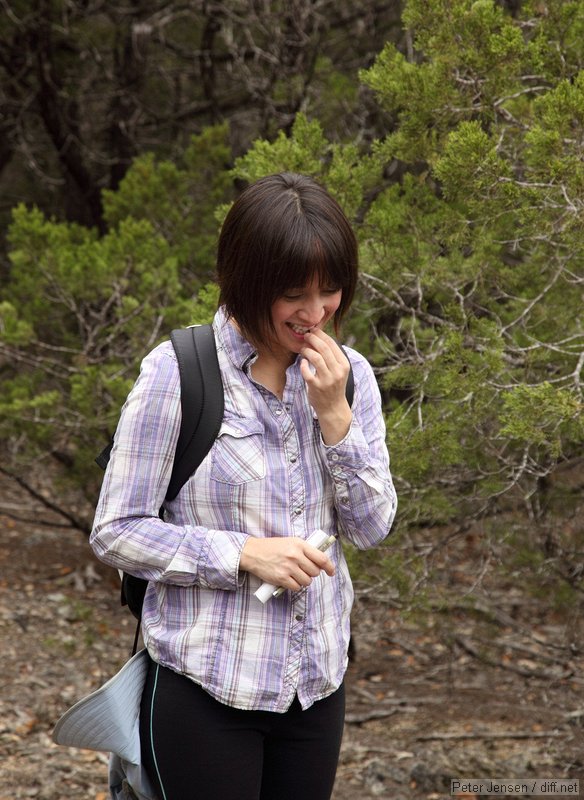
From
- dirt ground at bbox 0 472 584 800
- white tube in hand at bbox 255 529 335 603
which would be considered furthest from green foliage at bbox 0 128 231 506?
white tube in hand at bbox 255 529 335 603

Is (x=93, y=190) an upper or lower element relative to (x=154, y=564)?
upper

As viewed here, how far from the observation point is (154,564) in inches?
69.2

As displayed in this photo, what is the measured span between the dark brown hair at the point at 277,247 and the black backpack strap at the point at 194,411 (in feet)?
0.37

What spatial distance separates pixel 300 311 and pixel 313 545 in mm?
428

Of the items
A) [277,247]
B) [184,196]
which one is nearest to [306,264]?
[277,247]

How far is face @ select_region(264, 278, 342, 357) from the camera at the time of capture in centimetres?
179

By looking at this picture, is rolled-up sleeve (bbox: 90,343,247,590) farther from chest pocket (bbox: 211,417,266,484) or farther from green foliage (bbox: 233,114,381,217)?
green foliage (bbox: 233,114,381,217)

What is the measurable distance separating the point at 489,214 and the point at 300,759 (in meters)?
2.00

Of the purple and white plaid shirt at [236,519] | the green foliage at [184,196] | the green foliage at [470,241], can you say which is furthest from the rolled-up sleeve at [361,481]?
the green foliage at [184,196]

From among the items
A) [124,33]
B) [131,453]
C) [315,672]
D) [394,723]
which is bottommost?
[394,723]

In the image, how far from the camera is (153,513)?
1.78m

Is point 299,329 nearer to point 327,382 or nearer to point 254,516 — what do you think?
point 327,382

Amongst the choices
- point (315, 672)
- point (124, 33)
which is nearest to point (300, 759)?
point (315, 672)

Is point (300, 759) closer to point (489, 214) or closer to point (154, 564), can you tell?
point (154, 564)
